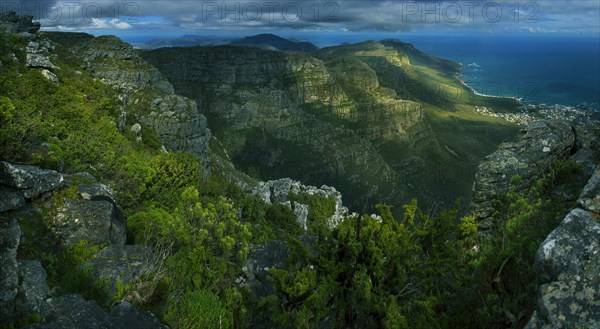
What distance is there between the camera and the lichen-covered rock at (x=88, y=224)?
41.6 ft

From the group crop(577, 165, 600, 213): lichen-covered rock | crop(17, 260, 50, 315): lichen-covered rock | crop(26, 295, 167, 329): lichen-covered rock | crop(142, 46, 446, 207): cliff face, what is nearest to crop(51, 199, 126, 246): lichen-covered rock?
crop(17, 260, 50, 315): lichen-covered rock

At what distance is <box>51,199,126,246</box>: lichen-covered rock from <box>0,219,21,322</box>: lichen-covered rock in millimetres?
2637

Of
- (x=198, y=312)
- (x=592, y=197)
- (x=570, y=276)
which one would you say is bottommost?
(x=198, y=312)

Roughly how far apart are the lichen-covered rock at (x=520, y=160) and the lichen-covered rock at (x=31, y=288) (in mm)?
15008

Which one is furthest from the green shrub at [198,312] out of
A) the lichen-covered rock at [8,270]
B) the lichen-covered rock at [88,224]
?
the lichen-covered rock at [88,224]

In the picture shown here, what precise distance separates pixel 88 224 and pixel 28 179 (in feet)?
7.78

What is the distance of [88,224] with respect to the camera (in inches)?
519

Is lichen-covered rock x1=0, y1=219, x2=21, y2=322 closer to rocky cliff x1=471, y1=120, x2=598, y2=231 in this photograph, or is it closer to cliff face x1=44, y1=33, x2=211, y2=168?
rocky cliff x1=471, y1=120, x2=598, y2=231

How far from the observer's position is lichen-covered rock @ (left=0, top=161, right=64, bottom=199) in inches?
465

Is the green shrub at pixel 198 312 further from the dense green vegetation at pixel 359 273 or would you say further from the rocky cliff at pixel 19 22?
the rocky cliff at pixel 19 22

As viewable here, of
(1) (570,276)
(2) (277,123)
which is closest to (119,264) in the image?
(1) (570,276)

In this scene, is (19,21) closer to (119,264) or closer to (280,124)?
(119,264)

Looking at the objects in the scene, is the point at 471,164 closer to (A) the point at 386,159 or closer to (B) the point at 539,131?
(A) the point at 386,159

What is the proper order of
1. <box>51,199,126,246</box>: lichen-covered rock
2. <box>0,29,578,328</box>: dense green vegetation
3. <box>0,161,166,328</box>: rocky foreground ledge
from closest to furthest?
<box>0,161,166,328</box>: rocky foreground ledge → <box>0,29,578,328</box>: dense green vegetation → <box>51,199,126,246</box>: lichen-covered rock
